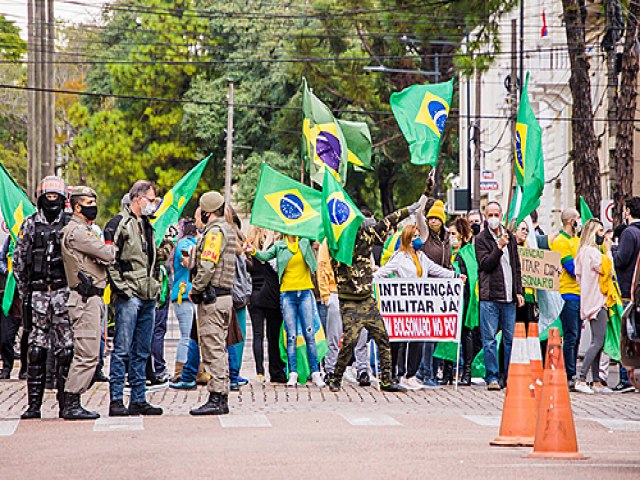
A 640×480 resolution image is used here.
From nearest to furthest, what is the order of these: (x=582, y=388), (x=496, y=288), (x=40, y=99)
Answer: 1. (x=582, y=388)
2. (x=496, y=288)
3. (x=40, y=99)

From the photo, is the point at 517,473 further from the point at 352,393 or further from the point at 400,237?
the point at 400,237

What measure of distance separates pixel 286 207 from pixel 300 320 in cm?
126

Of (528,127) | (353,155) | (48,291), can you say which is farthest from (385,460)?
(353,155)

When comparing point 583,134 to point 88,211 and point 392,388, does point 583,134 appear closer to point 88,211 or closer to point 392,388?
point 392,388

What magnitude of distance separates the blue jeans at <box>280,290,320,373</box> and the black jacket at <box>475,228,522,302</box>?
1.89 meters

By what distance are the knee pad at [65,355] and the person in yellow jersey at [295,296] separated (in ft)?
12.2

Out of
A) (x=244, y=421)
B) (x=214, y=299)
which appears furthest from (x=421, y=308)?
(x=244, y=421)

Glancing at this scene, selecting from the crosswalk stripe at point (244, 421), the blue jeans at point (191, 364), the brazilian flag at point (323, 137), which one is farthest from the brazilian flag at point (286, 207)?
the crosswalk stripe at point (244, 421)

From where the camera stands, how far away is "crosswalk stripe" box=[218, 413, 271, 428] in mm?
11155

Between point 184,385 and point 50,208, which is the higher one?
point 50,208

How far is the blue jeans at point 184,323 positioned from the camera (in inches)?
603

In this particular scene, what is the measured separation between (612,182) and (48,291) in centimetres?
1401

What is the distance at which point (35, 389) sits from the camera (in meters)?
12.0

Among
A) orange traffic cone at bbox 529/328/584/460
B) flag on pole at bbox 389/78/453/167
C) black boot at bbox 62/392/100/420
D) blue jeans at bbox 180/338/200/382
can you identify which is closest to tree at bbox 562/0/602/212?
flag on pole at bbox 389/78/453/167
